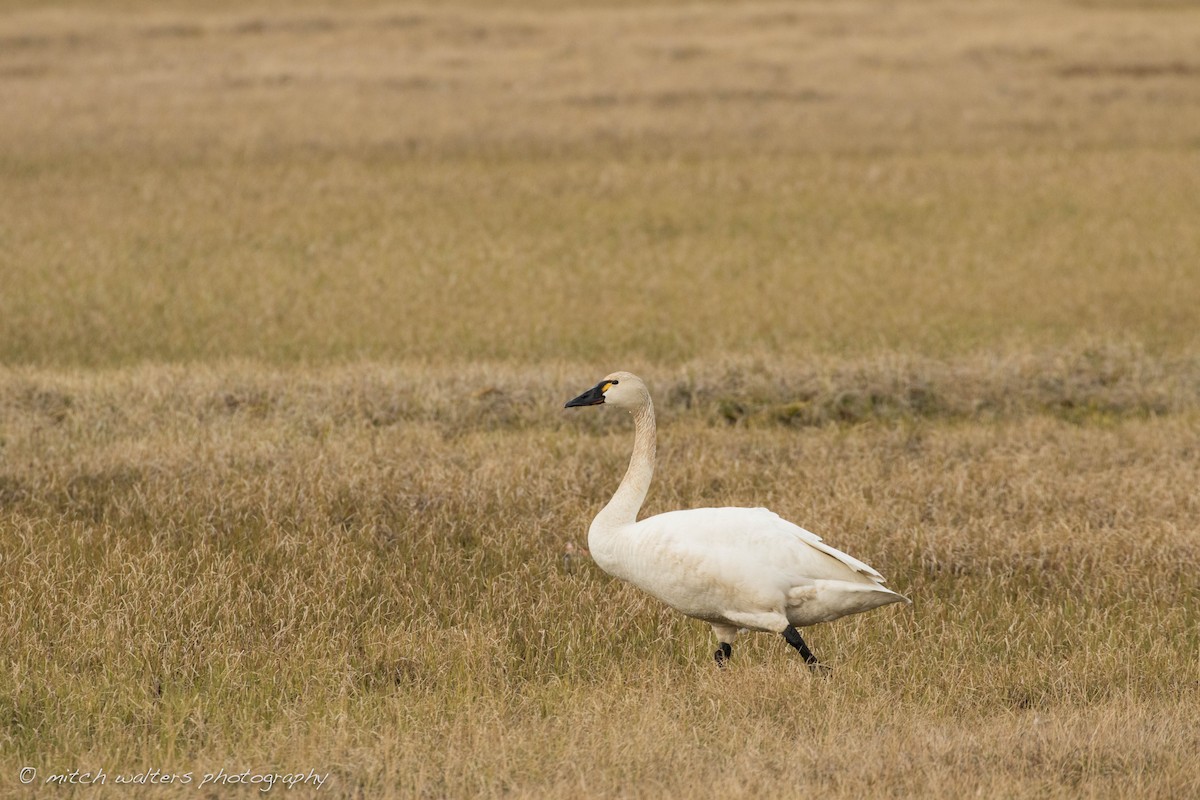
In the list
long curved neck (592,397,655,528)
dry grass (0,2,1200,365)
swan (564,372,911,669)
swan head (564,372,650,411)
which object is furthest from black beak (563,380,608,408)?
dry grass (0,2,1200,365)

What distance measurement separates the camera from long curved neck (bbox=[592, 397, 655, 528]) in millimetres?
5773

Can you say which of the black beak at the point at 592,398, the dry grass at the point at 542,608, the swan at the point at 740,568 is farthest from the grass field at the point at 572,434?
the black beak at the point at 592,398

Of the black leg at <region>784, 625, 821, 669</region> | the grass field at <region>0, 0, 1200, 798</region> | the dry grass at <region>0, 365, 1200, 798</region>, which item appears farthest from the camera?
the black leg at <region>784, 625, 821, 669</region>

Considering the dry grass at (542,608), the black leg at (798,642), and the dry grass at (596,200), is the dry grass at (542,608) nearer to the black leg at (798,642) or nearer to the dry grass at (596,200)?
the black leg at (798,642)

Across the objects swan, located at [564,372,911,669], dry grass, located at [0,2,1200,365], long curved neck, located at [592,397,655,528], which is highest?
long curved neck, located at [592,397,655,528]

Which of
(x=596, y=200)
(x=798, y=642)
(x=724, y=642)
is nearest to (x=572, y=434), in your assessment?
(x=724, y=642)

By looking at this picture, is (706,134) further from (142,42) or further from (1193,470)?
(142,42)

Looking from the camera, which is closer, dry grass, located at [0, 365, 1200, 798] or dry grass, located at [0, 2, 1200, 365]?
dry grass, located at [0, 365, 1200, 798]

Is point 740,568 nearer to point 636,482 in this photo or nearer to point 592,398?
point 636,482

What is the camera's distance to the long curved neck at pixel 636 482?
5773mm

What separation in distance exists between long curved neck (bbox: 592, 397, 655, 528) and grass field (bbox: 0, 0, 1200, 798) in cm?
61

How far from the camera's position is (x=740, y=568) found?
5398 millimetres

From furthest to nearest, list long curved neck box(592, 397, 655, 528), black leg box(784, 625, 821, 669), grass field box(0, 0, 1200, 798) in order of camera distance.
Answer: long curved neck box(592, 397, 655, 528) < black leg box(784, 625, 821, 669) < grass field box(0, 0, 1200, 798)

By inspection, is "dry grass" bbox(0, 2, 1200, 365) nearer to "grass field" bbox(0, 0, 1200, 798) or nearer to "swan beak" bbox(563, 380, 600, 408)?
"grass field" bbox(0, 0, 1200, 798)
